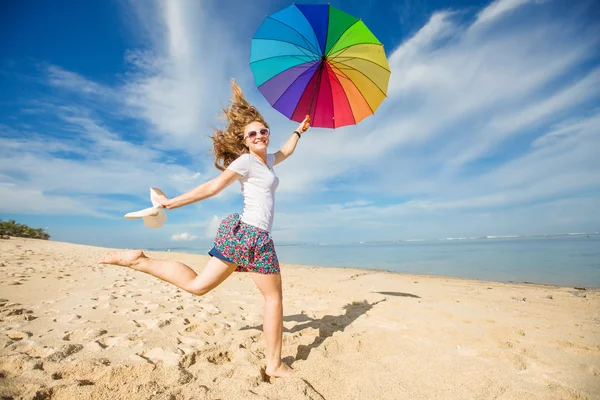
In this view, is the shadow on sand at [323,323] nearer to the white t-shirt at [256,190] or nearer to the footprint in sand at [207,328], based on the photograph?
the footprint in sand at [207,328]

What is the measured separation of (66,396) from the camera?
64.7 inches

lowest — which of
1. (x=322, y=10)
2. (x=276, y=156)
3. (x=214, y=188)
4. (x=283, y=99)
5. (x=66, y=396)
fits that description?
(x=66, y=396)

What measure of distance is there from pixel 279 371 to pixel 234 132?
2052mm

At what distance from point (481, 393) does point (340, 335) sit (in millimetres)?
1379

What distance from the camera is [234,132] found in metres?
2.63

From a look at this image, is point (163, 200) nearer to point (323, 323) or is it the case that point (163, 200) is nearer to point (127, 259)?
point (127, 259)

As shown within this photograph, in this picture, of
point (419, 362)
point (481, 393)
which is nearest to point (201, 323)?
point (419, 362)

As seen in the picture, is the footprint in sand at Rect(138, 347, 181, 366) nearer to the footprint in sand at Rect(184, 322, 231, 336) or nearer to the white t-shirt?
the footprint in sand at Rect(184, 322, 231, 336)

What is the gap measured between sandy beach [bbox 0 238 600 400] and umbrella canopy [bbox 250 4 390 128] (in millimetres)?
2612

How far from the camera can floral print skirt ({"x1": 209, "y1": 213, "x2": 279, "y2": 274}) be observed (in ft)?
7.16

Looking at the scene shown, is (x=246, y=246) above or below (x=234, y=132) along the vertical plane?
below

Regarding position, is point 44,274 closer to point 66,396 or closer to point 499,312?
point 66,396

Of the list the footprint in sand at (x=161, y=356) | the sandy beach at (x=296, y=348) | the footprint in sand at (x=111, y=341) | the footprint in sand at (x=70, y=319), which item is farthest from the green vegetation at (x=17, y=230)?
the footprint in sand at (x=161, y=356)

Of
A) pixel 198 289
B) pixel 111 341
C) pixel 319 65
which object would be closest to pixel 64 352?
pixel 111 341
